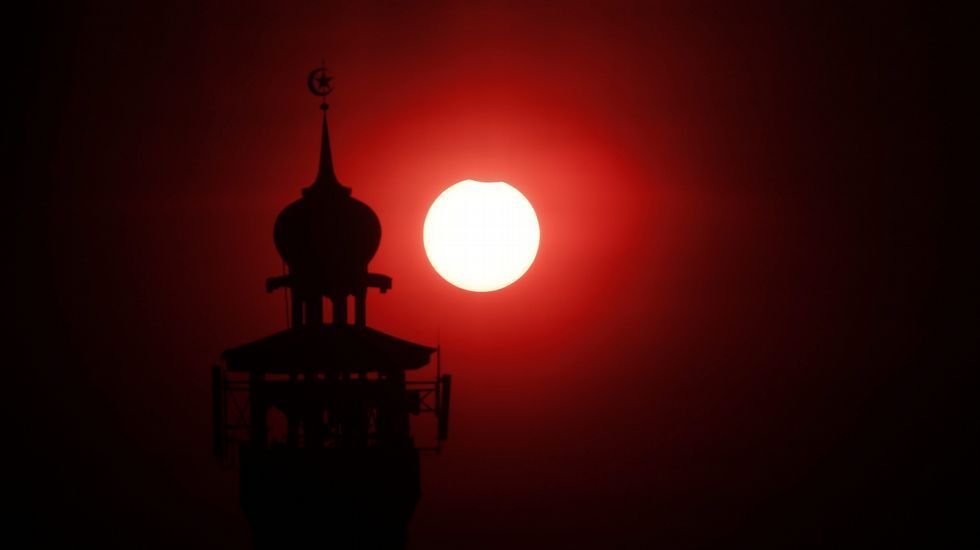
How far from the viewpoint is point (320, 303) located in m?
10.6

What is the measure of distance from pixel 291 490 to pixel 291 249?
8.16 ft

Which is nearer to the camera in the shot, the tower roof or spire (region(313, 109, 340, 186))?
the tower roof

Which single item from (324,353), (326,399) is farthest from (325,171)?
(326,399)

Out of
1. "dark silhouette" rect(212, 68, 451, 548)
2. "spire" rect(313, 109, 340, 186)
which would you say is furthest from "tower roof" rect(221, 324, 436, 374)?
"spire" rect(313, 109, 340, 186)

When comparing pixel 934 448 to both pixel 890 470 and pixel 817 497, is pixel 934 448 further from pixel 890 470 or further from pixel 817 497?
pixel 817 497

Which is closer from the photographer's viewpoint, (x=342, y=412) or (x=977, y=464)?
(x=342, y=412)

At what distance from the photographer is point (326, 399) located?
10.5m

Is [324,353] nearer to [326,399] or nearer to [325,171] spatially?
[326,399]

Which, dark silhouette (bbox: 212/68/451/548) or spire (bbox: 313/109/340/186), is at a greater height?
spire (bbox: 313/109/340/186)

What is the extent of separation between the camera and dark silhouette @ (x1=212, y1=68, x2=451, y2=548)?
10391mm

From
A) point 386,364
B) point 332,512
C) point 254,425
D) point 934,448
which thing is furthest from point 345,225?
point 934,448

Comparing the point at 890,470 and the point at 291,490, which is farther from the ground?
the point at 291,490

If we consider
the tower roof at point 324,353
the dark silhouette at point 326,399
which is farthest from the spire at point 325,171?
the tower roof at point 324,353

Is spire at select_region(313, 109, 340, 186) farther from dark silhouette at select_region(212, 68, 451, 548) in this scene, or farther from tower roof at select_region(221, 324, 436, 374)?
tower roof at select_region(221, 324, 436, 374)
